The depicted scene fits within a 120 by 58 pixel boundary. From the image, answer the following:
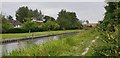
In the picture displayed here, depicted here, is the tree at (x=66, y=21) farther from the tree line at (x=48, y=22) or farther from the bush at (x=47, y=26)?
the bush at (x=47, y=26)

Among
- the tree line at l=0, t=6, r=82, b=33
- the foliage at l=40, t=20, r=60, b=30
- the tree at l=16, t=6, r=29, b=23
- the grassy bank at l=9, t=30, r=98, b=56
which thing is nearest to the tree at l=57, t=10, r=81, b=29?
the tree line at l=0, t=6, r=82, b=33

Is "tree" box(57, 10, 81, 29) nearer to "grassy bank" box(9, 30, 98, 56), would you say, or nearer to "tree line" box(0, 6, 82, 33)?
"tree line" box(0, 6, 82, 33)

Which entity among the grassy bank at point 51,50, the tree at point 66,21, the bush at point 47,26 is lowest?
the tree at point 66,21

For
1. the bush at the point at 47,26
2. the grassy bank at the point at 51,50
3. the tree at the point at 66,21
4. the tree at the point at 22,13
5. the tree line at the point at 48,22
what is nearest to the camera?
the grassy bank at the point at 51,50

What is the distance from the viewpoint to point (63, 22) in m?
96.2

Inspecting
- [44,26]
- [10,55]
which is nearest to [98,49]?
[10,55]

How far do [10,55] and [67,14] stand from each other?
4056 inches

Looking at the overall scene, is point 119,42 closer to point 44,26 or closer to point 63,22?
point 44,26

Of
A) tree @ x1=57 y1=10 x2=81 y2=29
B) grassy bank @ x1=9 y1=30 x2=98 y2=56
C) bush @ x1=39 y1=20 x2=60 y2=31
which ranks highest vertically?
grassy bank @ x1=9 y1=30 x2=98 y2=56

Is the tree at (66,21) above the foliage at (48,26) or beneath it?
beneath

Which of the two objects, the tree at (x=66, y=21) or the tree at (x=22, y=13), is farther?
the tree at (x=22, y=13)

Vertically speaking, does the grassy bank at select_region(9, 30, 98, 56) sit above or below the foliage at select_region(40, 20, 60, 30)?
above

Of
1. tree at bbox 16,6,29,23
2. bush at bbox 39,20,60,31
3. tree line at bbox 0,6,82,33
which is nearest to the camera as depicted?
tree line at bbox 0,6,82,33

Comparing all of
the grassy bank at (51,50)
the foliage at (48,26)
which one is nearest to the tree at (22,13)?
the foliage at (48,26)
